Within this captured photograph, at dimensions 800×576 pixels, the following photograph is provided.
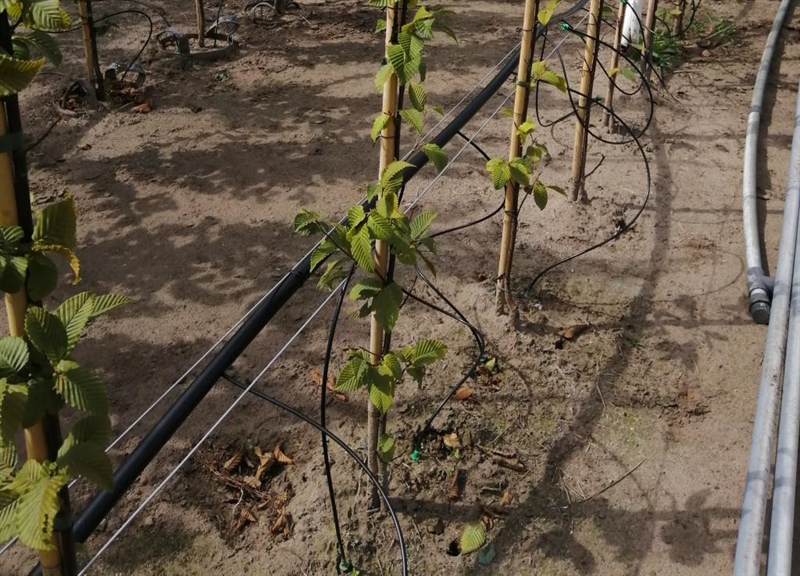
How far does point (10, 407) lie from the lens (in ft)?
3.84

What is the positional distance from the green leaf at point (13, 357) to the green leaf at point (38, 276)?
0.31 ft

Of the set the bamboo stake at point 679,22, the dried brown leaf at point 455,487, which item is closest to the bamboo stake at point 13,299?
the dried brown leaf at point 455,487

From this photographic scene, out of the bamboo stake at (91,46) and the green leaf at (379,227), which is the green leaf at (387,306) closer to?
the green leaf at (379,227)

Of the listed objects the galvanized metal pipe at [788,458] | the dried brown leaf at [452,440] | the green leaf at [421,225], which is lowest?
the dried brown leaf at [452,440]

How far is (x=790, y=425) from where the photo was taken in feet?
Result: 5.79

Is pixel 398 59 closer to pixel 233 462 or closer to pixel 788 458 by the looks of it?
pixel 788 458

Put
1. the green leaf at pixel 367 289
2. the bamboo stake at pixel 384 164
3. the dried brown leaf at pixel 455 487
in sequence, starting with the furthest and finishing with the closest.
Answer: the dried brown leaf at pixel 455 487, the green leaf at pixel 367 289, the bamboo stake at pixel 384 164

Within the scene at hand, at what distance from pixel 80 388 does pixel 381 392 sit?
1.18 m

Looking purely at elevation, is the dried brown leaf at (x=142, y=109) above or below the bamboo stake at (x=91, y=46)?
below

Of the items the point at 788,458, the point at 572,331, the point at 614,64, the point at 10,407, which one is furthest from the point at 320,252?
the point at 614,64

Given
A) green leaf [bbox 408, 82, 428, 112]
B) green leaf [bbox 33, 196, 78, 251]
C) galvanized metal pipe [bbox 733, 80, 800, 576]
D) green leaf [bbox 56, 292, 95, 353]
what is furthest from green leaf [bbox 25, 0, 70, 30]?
galvanized metal pipe [bbox 733, 80, 800, 576]

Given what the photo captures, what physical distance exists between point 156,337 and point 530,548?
207 centimetres

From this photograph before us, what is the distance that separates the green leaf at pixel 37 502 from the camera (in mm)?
1219

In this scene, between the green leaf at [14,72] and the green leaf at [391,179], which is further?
the green leaf at [391,179]
